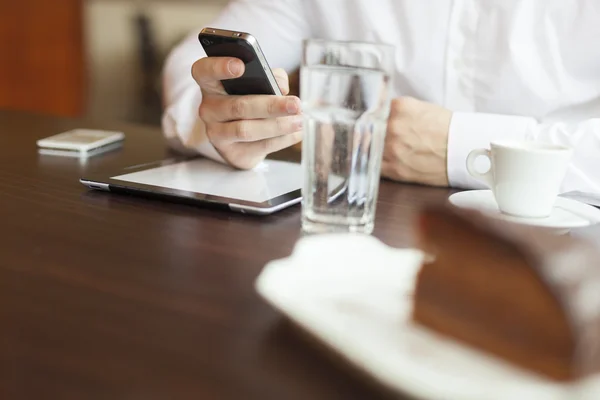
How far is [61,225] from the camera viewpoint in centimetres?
52

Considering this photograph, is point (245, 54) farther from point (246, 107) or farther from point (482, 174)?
point (482, 174)

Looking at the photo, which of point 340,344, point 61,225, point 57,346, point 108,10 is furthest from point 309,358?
point 108,10

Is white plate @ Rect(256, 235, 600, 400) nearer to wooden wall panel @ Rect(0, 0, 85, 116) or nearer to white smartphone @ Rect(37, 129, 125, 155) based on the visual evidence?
white smartphone @ Rect(37, 129, 125, 155)

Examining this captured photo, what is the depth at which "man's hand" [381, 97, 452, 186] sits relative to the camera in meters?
0.78

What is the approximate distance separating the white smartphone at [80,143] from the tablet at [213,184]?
0.60 ft

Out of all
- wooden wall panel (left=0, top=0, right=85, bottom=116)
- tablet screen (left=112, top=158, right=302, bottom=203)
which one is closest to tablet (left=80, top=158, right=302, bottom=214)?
tablet screen (left=112, top=158, right=302, bottom=203)

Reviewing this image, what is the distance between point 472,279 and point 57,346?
0.73 ft

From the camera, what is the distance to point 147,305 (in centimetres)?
36

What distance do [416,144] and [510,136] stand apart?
0.12 meters

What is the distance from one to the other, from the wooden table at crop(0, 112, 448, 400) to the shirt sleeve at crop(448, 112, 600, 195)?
16 cm

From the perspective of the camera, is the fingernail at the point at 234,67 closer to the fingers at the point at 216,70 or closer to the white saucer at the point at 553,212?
the fingers at the point at 216,70

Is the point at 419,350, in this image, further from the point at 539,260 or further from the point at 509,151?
the point at 509,151

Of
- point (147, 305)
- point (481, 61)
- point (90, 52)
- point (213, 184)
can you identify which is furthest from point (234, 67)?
point (90, 52)

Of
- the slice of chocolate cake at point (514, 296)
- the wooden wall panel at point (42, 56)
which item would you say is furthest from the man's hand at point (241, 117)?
the wooden wall panel at point (42, 56)
